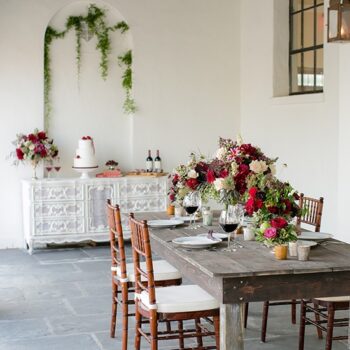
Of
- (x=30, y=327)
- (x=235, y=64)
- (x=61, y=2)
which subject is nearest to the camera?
(x=30, y=327)

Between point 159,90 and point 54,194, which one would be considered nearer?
point 54,194

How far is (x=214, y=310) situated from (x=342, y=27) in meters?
2.01

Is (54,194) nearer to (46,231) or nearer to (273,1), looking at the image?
(46,231)

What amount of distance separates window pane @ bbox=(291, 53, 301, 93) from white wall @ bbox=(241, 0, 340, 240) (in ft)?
0.80

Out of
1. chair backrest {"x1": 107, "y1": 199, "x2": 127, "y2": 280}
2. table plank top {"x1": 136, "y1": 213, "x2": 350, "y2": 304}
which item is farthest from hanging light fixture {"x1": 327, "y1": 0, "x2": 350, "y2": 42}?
chair backrest {"x1": 107, "y1": 199, "x2": 127, "y2": 280}

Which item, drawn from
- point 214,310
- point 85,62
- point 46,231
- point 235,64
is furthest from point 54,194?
point 214,310

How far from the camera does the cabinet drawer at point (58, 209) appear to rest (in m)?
8.47

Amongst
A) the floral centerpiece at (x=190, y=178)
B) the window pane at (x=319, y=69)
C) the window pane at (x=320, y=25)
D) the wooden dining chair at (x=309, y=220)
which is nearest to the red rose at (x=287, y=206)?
the floral centerpiece at (x=190, y=178)

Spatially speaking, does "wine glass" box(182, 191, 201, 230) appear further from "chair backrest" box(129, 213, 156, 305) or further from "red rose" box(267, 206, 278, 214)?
"red rose" box(267, 206, 278, 214)

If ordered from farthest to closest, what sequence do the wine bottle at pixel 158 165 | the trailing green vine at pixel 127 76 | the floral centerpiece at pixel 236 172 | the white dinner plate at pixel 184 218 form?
the trailing green vine at pixel 127 76 < the wine bottle at pixel 158 165 < the white dinner plate at pixel 184 218 < the floral centerpiece at pixel 236 172

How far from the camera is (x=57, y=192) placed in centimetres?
854

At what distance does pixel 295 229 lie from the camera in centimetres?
408

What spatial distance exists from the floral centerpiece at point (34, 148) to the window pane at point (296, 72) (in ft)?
9.44

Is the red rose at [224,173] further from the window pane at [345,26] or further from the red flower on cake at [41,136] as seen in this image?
the red flower on cake at [41,136]
